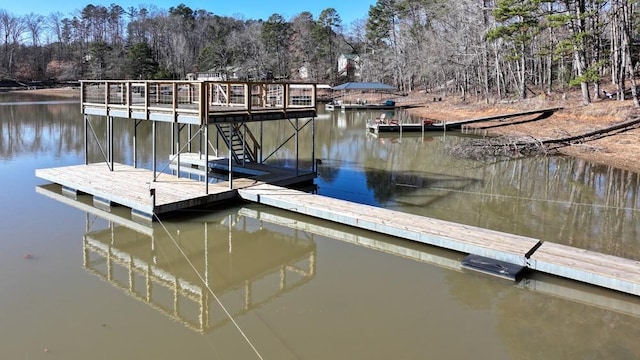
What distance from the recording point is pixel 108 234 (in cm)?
952

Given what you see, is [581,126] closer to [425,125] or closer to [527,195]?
[425,125]

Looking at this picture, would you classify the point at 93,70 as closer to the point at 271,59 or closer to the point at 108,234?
the point at 271,59

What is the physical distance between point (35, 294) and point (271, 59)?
73.4 m

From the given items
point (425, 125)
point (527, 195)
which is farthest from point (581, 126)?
point (527, 195)

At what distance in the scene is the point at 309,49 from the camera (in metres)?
76.6

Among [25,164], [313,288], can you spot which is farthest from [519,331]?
[25,164]

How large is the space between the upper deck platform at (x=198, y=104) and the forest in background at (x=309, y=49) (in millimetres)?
22545

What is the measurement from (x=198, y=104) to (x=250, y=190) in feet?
8.38

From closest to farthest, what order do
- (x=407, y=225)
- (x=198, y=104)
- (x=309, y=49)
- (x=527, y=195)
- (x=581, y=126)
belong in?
(x=407, y=225) < (x=198, y=104) < (x=527, y=195) < (x=581, y=126) < (x=309, y=49)

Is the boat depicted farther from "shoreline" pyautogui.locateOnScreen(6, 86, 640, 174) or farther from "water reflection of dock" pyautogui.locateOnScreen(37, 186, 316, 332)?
"water reflection of dock" pyautogui.locateOnScreen(37, 186, 316, 332)

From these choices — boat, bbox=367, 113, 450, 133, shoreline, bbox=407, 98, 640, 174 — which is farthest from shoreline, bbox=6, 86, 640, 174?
boat, bbox=367, 113, 450, 133

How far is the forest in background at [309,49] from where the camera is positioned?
4162 centimetres

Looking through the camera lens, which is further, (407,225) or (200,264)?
(407,225)

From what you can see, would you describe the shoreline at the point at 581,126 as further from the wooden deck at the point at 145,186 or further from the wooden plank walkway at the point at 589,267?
the wooden deck at the point at 145,186
